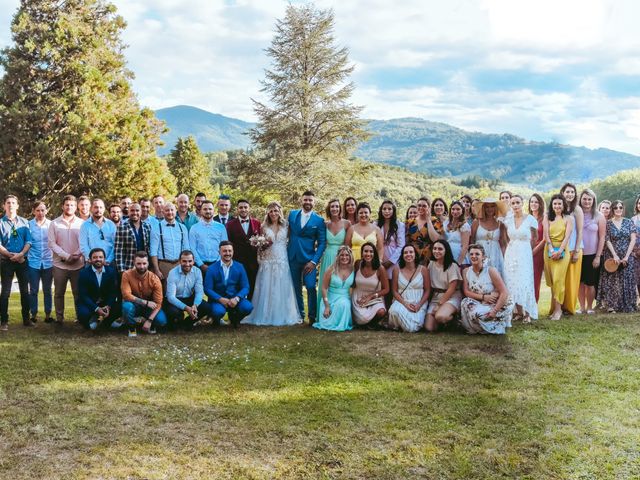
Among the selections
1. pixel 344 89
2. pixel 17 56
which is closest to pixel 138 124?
pixel 17 56

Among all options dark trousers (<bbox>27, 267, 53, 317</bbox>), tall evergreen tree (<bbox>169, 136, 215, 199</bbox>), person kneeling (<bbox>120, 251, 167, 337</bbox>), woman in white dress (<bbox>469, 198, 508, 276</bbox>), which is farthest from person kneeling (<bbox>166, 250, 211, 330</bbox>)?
tall evergreen tree (<bbox>169, 136, 215, 199</bbox>)

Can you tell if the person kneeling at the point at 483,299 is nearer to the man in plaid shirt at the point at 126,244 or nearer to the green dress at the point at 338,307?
the green dress at the point at 338,307

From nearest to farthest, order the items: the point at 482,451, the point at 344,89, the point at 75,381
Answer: the point at 482,451
the point at 75,381
the point at 344,89

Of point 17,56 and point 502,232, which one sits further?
point 17,56

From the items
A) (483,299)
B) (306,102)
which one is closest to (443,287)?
(483,299)

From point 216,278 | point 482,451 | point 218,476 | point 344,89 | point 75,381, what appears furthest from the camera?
point 344,89

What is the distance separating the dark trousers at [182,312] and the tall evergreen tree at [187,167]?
3528 centimetres

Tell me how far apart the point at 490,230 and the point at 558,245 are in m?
1.32

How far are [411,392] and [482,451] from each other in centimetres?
143

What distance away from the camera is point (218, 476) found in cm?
436

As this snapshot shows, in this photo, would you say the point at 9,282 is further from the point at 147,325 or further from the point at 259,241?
the point at 259,241

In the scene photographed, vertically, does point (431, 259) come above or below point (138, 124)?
→ below

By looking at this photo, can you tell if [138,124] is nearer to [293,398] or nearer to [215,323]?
[215,323]

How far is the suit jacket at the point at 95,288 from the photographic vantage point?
8547 mm
